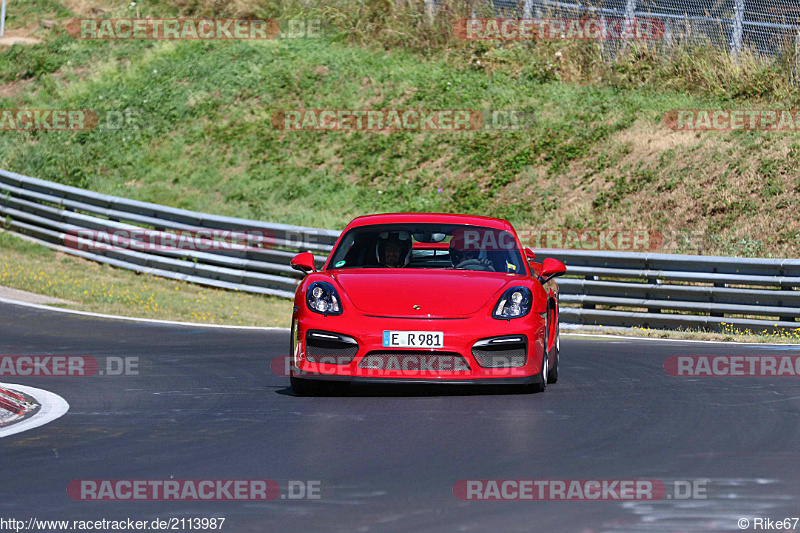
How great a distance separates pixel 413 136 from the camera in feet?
85.5

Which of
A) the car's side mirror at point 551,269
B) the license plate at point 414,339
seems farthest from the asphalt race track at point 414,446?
the car's side mirror at point 551,269

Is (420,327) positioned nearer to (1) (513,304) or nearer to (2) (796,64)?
(1) (513,304)

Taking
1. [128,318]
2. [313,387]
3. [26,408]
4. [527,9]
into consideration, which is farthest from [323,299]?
[527,9]

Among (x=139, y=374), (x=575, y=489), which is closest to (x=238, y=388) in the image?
(x=139, y=374)

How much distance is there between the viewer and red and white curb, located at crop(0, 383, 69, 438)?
7859 mm

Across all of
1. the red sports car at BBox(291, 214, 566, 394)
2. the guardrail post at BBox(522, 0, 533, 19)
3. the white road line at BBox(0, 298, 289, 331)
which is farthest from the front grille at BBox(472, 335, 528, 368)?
the guardrail post at BBox(522, 0, 533, 19)

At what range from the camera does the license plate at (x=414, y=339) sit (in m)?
8.77

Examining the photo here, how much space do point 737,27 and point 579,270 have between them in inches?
419

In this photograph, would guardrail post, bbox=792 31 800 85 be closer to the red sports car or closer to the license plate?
the red sports car

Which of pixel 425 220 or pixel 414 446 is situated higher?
pixel 425 220

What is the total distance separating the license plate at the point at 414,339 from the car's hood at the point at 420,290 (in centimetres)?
15

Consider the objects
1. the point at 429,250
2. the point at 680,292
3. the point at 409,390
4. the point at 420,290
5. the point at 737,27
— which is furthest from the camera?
the point at 737,27

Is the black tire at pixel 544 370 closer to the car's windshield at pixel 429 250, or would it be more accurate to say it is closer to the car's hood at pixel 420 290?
the car's hood at pixel 420 290

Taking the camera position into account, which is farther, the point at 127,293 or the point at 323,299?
the point at 127,293
